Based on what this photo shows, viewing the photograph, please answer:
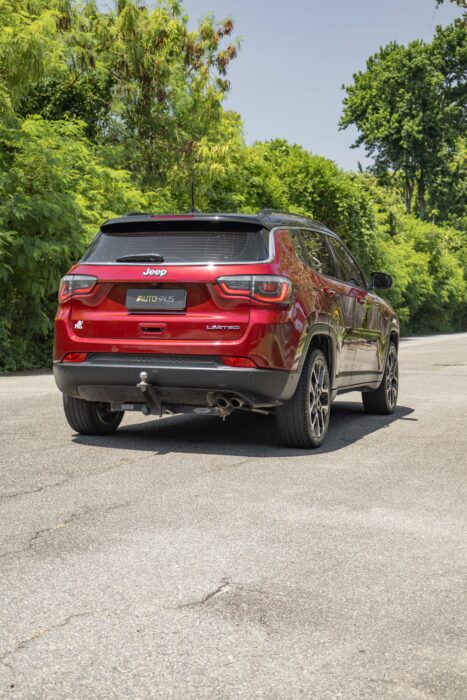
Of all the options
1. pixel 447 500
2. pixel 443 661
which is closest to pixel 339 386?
pixel 447 500

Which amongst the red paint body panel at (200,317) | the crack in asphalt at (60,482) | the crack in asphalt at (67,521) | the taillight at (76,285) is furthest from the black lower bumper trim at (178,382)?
the crack in asphalt at (67,521)

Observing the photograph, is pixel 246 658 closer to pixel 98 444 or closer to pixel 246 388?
pixel 246 388

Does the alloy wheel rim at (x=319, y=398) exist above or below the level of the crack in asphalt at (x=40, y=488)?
above

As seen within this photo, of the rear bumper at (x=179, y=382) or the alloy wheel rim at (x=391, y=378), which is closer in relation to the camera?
the rear bumper at (x=179, y=382)

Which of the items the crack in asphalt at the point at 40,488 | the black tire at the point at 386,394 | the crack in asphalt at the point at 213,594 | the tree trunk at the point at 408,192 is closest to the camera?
the crack in asphalt at the point at 213,594

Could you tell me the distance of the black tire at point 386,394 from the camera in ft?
34.5

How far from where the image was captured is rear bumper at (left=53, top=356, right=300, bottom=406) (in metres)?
7.21

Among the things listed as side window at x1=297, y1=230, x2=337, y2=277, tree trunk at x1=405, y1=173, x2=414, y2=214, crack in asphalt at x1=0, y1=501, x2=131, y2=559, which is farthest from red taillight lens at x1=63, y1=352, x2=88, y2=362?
tree trunk at x1=405, y1=173, x2=414, y2=214

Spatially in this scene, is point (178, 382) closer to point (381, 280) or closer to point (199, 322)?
point (199, 322)

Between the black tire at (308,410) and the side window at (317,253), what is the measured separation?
0.86 m

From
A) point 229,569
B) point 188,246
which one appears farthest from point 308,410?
point 229,569

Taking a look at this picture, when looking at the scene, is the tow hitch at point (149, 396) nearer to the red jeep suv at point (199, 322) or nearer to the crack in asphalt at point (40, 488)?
the red jeep suv at point (199, 322)

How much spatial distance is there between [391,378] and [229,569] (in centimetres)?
669

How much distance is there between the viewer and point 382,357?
33.8 ft
